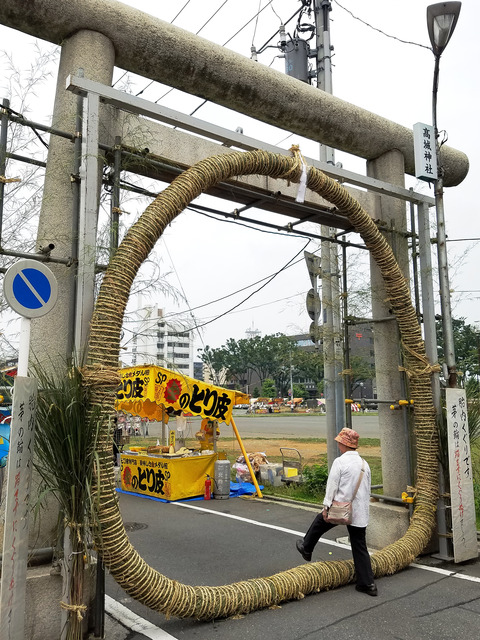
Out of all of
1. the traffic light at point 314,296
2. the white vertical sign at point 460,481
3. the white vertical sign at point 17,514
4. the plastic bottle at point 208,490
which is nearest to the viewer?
the white vertical sign at point 17,514

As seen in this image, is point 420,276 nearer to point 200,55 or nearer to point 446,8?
point 446,8

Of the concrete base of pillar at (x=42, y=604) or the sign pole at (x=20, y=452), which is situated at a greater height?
the sign pole at (x=20, y=452)

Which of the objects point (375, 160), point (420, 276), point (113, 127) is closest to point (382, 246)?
point (420, 276)

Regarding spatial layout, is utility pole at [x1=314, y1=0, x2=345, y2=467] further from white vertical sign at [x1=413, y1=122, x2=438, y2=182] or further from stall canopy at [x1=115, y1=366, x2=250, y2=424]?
stall canopy at [x1=115, y1=366, x2=250, y2=424]

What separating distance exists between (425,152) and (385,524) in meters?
4.50

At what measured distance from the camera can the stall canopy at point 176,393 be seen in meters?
9.99

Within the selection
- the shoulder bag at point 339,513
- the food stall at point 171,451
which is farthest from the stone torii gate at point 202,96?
the food stall at point 171,451

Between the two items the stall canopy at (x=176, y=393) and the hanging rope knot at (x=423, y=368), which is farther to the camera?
the stall canopy at (x=176, y=393)

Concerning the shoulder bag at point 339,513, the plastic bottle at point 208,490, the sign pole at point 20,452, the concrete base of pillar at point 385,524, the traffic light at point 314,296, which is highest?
the traffic light at point 314,296

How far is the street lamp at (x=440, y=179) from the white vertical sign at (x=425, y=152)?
9cm

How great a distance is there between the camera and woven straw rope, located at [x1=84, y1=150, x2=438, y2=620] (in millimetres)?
3586

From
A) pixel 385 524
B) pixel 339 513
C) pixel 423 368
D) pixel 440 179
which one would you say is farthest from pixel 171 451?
pixel 440 179

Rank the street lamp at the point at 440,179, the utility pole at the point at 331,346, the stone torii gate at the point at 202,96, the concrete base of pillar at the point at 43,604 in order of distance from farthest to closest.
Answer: the utility pole at the point at 331,346
the street lamp at the point at 440,179
the stone torii gate at the point at 202,96
the concrete base of pillar at the point at 43,604

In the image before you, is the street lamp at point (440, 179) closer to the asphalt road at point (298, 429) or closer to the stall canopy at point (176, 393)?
the stall canopy at point (176, 393)
